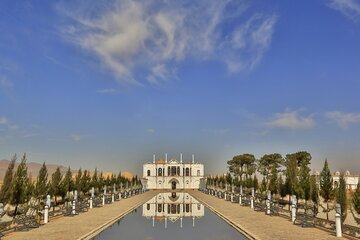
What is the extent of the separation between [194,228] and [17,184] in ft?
37.8

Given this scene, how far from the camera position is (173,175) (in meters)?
103

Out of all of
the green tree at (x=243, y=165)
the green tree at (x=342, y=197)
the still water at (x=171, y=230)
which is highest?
the green tree at (x=243, y=165)

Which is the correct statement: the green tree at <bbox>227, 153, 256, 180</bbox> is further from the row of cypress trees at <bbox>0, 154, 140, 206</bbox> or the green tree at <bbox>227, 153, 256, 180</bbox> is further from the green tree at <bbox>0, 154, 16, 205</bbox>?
the green tree at <bbox>0, 154, 16, 205</bbox>

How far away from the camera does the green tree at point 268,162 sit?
8106cm

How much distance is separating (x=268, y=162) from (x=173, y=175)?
29.9 m

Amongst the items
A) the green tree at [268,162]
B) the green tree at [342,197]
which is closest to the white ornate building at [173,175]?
the green tree at [268,162]

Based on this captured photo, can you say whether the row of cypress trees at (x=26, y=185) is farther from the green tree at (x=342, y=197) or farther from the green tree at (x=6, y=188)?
the green tree at (x=342, y=197)

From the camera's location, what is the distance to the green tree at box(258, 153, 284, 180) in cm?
8106

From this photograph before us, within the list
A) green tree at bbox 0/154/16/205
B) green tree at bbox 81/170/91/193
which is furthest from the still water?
green tree at bbox 81/170/91/193

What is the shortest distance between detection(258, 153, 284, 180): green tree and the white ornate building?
71.6 feet

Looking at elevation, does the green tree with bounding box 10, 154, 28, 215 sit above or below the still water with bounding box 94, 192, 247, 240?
above

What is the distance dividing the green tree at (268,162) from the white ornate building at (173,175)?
2184 centimetres

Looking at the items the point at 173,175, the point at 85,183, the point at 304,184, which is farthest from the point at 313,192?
the point at 173,175

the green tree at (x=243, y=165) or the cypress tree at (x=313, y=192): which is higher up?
the green tree at (x=243, y=165)
